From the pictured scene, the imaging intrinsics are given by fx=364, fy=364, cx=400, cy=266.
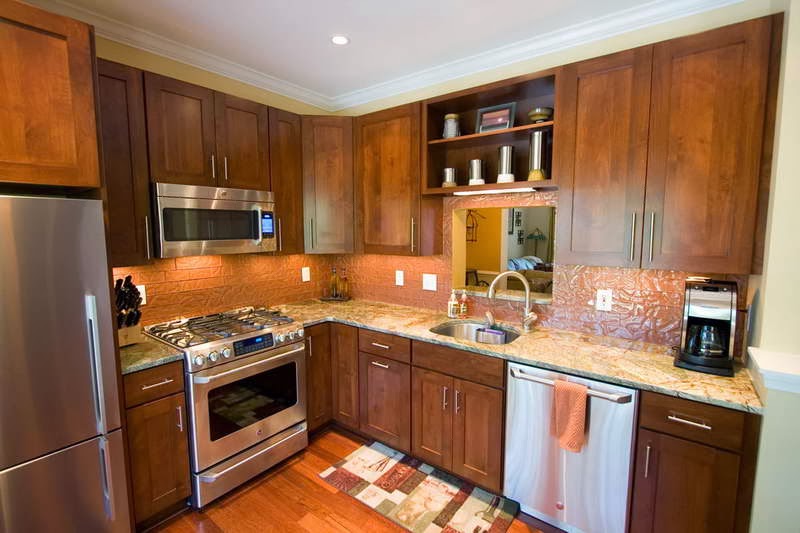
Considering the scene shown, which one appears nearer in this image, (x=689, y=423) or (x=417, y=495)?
(x=689, y=423)

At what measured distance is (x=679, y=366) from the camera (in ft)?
5.60

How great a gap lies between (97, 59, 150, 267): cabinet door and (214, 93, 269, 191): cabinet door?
0.43 meters

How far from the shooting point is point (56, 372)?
56.9 inches

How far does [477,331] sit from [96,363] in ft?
6.85

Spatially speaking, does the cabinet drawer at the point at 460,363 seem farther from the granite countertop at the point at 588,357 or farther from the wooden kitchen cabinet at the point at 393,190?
the wooden kitchen cabinet at the point at 393,190

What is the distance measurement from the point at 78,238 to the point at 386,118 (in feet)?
6.34

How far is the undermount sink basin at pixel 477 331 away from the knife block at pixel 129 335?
1.71m

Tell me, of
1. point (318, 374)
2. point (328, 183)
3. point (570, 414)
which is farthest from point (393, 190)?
point (570, 414)

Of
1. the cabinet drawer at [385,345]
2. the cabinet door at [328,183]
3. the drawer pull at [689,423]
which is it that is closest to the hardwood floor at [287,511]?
the cabinet drawer at [385,345]

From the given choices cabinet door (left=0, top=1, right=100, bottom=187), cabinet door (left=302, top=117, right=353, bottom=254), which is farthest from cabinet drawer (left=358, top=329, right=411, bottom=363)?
cabinet door (left=0, top=1, right=100, bottom=187)

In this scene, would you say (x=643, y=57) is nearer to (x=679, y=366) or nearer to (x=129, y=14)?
(x=679, y=366)

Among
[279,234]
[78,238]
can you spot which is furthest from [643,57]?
[78,238]

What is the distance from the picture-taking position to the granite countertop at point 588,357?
149 cm

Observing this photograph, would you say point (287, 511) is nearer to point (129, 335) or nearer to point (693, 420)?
point (129, 335)
